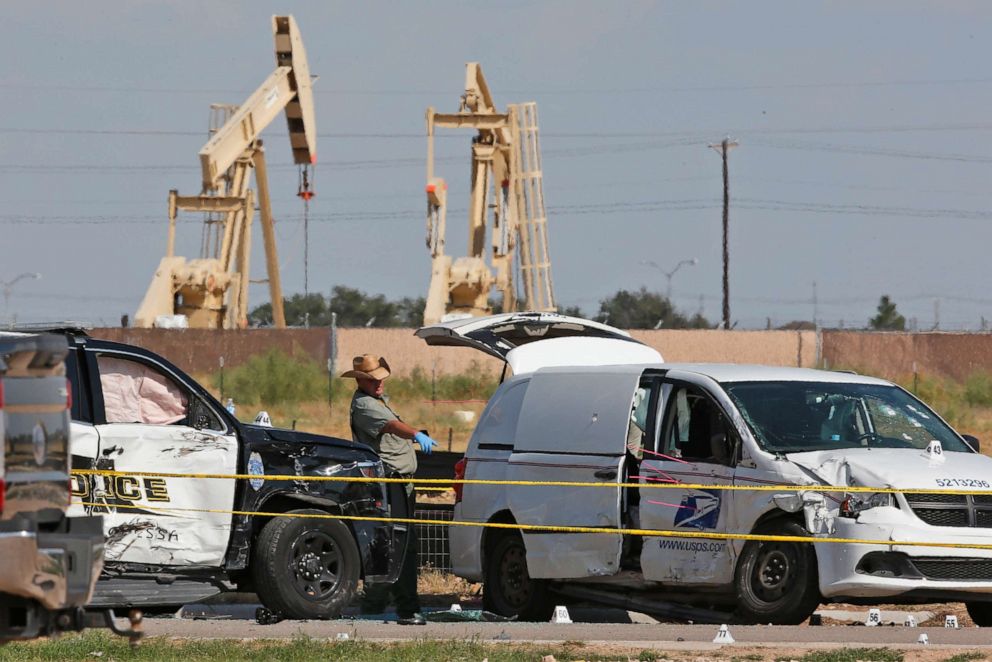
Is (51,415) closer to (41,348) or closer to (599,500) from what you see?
(41,348)

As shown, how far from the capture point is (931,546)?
11734 millimetres

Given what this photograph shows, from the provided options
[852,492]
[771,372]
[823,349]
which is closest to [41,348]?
[852,492]

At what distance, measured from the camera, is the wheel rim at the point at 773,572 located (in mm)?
12039

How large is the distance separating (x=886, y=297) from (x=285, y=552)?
335ft

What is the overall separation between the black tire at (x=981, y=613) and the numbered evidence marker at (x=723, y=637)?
2393mm

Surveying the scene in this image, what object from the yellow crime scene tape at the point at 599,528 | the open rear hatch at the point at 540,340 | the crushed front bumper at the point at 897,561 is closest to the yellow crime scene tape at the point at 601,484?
the yellow crime scene tape at the point at 599,528

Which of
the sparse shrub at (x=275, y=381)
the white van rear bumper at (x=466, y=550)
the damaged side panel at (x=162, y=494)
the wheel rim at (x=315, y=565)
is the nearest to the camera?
the damaged side panel at (x=162, y=494)

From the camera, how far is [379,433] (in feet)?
50.9

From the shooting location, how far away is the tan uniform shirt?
15500 mm

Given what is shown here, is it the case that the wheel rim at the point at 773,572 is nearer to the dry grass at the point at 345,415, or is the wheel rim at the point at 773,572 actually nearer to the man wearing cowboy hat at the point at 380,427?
the man wearing cowboy hat at the point at 380,427

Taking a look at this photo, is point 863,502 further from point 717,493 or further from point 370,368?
point 370,368

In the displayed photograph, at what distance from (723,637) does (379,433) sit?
5.01m

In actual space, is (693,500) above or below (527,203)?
below

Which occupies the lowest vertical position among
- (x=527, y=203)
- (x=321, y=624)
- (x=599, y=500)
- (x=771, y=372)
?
(x=321, y=624)
